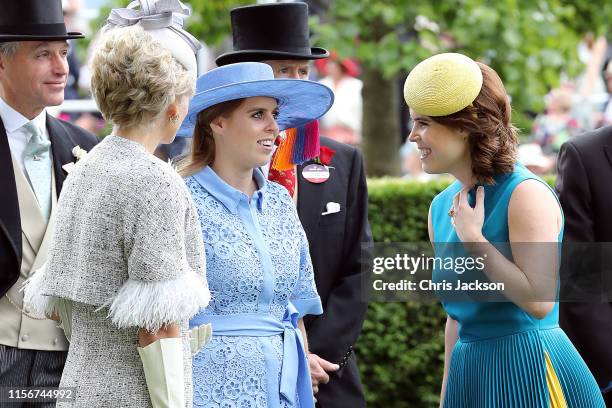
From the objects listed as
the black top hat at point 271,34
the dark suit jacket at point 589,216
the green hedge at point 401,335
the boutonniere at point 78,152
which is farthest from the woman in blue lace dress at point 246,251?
the green hedge at point 401,335

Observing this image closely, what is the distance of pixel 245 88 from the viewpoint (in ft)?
13.3

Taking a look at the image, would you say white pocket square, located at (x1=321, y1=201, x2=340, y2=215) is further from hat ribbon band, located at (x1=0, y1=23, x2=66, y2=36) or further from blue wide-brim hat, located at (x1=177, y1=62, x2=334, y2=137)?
hat ribbon band, located at (x1=0, y1=23, x2=66, y2=36)

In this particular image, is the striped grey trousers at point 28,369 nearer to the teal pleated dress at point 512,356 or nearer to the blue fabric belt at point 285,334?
the blue fabric belt at point 285,334

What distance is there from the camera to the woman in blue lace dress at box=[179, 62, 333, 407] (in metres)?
3.88

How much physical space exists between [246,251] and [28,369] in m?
0.91

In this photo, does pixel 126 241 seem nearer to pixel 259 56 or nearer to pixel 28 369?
pixel 28 369

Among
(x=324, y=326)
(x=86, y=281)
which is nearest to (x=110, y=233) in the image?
(x=86, y=281)

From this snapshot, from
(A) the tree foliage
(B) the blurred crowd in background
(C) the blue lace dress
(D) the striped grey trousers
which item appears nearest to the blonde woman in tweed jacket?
(C) the blue lace dress

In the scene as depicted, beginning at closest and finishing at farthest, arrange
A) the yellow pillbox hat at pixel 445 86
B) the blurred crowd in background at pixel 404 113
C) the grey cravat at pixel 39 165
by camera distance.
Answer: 1. the yellow pillbox hat at pixel 445 86
2. the grey cravat at pixel 39 165
3. the blurred crowd in background at pixel 404 113

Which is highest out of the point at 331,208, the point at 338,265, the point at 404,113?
the point at 404,113

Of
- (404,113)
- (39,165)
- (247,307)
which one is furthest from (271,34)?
(404,113)

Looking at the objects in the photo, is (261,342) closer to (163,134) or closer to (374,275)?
(163,134)

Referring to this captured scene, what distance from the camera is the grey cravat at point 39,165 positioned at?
4273mm

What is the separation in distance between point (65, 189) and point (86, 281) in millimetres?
280
